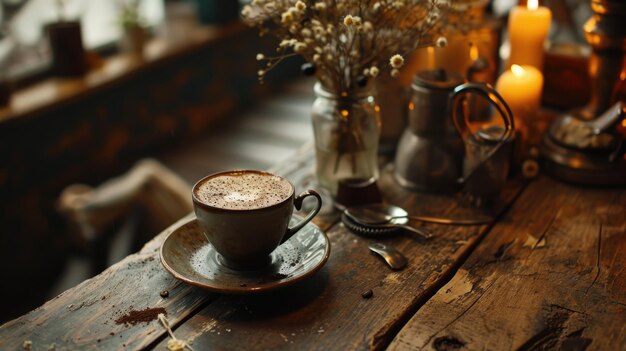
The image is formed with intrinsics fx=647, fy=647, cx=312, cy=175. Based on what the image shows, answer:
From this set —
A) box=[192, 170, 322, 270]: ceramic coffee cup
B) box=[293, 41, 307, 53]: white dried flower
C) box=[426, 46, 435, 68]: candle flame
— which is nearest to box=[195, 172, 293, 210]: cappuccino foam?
box=[192, 170, 322, 270]: ceramic coffee cup

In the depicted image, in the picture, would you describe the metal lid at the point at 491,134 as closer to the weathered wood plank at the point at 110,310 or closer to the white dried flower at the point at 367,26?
the white dried flower at the point at 367,26

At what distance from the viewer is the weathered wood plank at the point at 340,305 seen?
3.00ft

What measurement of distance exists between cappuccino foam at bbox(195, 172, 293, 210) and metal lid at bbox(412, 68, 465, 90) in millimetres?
398

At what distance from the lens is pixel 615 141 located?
53.3 inches

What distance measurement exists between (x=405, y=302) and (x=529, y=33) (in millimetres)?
822

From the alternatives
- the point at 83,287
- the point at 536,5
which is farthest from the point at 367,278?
the point at 536,5

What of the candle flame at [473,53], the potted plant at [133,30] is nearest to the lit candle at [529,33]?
the candle flame at [473,53]

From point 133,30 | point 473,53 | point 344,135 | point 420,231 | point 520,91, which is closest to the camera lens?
point 420,231

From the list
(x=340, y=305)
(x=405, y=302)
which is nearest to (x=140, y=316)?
(x=340, y=305)

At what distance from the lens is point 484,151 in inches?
48.9

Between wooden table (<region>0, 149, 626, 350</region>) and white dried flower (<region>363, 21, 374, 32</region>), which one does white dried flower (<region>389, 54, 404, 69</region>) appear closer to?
white dried flower (<region>363, 21, 374, 32</region>)

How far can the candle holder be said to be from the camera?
1341 mm

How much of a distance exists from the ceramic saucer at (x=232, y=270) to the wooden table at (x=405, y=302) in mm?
31

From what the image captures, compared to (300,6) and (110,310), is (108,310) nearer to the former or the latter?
(110,310)
